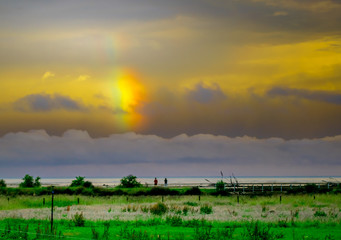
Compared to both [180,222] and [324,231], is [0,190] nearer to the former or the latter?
[180,222]

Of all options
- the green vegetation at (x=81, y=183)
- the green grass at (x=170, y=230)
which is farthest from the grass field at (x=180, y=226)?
the green vegetation at (x=81, y=183)

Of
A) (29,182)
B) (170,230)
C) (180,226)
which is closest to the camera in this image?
(170,230)

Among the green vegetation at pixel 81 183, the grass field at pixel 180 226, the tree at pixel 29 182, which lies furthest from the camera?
the tree at pixel 29 182

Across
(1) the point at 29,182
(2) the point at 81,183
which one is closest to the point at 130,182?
(2) the point at 81,183

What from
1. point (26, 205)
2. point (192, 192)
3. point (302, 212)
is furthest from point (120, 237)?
point (192, 192)

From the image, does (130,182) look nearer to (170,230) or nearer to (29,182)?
(29,182)

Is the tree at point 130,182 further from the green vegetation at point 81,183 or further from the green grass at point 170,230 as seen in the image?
the green grass at point 170,230

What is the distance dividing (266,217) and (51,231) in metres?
17.0

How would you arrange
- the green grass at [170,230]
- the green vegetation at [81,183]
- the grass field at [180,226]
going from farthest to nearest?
the green vegetation at [81,183], the grass field at [180,226], the green grass at [170,230]

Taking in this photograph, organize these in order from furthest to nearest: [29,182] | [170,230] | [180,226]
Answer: [29,182], [180,226], [170,230]

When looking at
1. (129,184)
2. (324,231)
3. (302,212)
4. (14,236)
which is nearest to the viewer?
(14,236)

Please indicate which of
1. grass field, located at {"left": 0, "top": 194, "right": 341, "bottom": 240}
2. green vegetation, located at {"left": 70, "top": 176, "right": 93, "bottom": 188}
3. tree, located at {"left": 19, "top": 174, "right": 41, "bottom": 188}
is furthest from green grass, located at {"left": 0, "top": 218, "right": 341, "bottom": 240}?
tree, located at {"left": 19, "top": 174, "right": 41, "bottom": 188}

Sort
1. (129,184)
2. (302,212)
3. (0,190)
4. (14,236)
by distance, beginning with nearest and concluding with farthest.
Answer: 1. (14,236)
2. (302,212)
3. (0,190)
4. (129,184)

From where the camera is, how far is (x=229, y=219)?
35.0m
